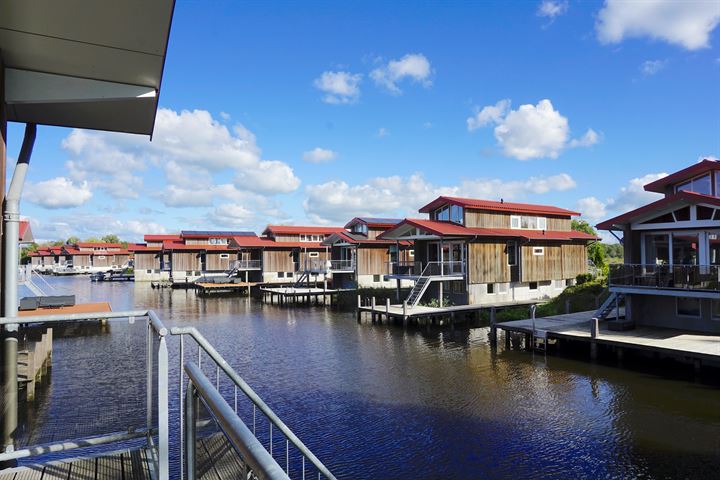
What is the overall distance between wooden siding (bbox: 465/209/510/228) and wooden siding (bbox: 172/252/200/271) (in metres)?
41.0

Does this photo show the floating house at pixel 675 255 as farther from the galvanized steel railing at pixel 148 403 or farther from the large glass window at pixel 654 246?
the galvanized steel railing at pixel 148 403

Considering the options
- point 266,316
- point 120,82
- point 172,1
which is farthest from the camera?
point 266,316

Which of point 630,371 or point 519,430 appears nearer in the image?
point 519,430

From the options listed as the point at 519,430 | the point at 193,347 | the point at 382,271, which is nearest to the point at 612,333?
the point at 519,430

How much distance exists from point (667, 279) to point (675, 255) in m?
2.98

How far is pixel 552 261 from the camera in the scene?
35625mm

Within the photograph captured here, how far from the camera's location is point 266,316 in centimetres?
3244

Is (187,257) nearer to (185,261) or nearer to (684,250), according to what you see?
(185,261)

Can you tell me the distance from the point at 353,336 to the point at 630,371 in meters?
13.0

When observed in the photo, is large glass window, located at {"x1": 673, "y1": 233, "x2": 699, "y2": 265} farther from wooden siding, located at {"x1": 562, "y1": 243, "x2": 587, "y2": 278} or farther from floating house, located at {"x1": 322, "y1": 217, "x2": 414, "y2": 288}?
floating house, located at {"x1": 322, "y1": 217, "x2": 414, "y2": 288}

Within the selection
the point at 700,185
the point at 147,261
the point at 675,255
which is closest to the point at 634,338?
the point at 675,255

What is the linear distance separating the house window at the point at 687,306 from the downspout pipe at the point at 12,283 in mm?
22854

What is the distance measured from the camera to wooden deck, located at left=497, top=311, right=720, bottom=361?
52.8 ft

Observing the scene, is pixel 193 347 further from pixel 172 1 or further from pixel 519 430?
pixel 172 1
